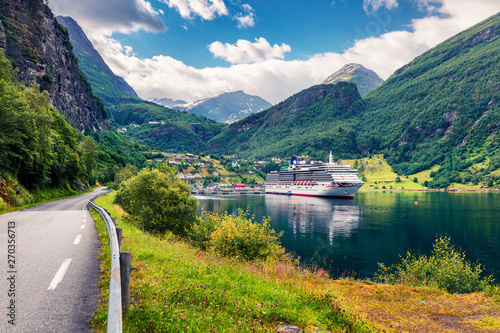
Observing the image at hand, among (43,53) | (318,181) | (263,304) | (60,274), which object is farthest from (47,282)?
(318,181)

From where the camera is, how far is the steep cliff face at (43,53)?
3260 inches

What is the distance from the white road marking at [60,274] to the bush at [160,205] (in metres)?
16.6

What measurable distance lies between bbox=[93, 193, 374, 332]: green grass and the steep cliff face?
80.3 meters

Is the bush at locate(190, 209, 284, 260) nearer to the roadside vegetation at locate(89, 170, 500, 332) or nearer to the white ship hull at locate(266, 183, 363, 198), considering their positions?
the roadside vegetation at locate(89, 170, 500, 332)

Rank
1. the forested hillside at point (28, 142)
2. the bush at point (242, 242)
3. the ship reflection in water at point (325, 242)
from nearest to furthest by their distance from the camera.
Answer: the bush at point (242, 242)
the forested hillside at point (28, 142)
the ship reflection in water at point (325, 242)

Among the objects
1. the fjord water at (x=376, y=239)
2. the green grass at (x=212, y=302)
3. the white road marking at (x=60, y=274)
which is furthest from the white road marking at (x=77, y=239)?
the fjord water at (x=376, y=239)

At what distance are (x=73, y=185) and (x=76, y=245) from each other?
181 feet

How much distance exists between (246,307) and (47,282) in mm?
5192

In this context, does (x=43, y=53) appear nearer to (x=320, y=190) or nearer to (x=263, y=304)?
(x=263, y=304)

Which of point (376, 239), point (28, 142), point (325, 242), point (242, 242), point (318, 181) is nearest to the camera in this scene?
point (242, 242)

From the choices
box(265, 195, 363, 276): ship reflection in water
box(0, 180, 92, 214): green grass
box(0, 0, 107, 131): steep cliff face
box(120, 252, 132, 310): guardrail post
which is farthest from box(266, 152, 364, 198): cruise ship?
box(120, 252, 132, 310): guardrail post

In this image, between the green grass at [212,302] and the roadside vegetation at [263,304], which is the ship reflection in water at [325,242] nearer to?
the roadside vegetation at [263,304]

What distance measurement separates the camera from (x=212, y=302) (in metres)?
7.05

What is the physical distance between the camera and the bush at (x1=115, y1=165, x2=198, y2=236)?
26016 millimetres
